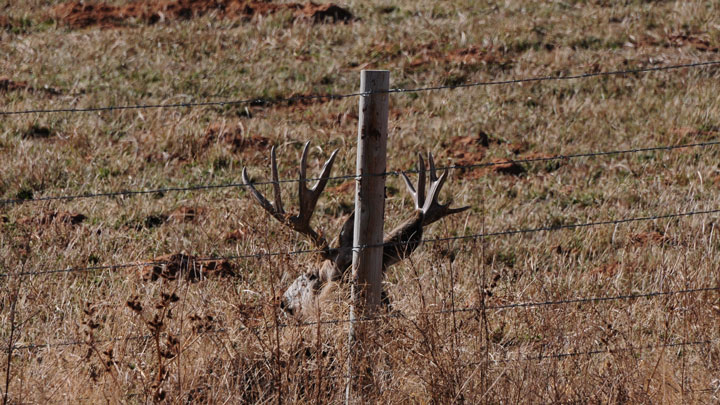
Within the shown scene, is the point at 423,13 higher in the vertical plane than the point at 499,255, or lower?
higher

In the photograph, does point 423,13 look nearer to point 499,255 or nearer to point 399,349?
point 499,255

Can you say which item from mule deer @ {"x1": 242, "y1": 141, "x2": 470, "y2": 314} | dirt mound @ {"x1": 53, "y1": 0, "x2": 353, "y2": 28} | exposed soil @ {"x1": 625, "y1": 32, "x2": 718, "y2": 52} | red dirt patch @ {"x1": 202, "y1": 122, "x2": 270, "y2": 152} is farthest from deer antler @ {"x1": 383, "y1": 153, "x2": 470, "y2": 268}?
dirt mound @ {"x1": 53, "y1": 0, "x2": 353, "y2": 28}

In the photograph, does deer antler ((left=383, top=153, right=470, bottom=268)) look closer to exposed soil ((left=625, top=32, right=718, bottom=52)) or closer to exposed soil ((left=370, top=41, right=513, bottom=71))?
exposed soil ((left=370, top=41, right=513, bottom=71))

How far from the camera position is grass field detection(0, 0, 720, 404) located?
4.55 metres

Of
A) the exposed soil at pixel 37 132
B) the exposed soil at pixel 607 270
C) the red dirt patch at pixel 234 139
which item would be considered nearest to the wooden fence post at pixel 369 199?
the exposed soil at pixel 607 270

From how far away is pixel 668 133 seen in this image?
1066cm

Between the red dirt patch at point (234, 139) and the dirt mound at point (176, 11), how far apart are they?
5281 millimetres

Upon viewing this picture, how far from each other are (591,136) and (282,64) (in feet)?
16.3

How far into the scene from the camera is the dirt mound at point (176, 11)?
623 inches

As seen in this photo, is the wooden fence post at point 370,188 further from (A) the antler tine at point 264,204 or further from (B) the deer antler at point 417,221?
(A) the antler tine at point 264,204

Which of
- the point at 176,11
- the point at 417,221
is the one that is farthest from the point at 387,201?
the point at 176,11

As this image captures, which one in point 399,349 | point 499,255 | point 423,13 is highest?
point 423,13

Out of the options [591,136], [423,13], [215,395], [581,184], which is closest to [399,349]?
[215,395]

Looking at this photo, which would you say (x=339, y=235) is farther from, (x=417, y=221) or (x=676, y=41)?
(x=676, y=41)
